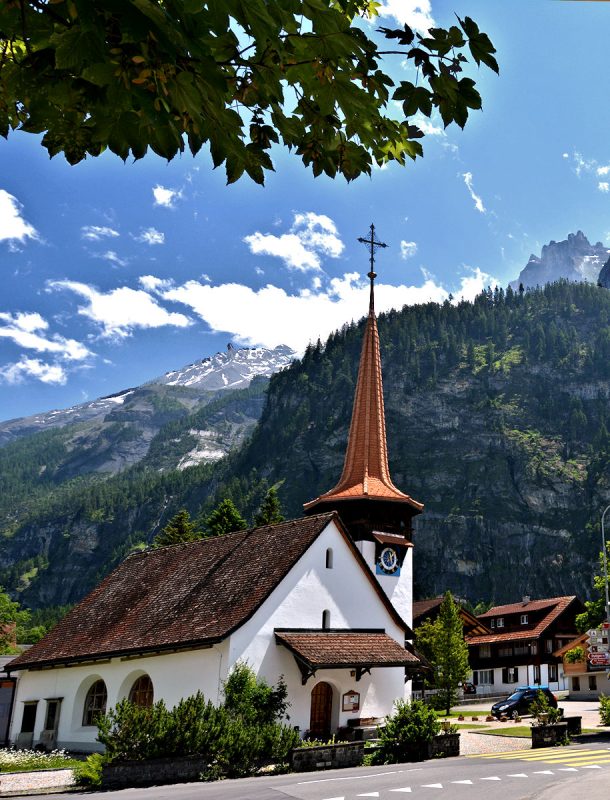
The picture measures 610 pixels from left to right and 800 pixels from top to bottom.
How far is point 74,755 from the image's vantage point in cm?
2903

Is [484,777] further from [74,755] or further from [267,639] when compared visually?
[74,755]

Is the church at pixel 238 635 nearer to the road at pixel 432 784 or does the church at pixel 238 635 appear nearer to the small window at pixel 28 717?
the small window at pixel 28 717

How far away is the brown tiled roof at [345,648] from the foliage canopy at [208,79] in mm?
23732

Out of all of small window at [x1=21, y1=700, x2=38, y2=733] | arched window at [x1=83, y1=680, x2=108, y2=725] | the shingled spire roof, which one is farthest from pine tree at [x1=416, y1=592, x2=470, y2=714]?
small window at [x1=21, y1=700, x2=38, y2=733]

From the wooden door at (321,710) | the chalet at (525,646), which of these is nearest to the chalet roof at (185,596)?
the wooden door at (321,710)

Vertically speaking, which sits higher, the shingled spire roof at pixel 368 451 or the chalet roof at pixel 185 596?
the shingled spire roof at pixel 368 451

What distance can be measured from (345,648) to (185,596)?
681 centimetres

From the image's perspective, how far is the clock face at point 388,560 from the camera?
36.7 meters

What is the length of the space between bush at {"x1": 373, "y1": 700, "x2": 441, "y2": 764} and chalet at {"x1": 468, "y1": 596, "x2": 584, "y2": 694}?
60778 millimetres

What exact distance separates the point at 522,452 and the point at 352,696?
15637 centimetres

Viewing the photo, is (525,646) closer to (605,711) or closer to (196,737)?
(605,711)

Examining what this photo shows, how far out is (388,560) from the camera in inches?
1458

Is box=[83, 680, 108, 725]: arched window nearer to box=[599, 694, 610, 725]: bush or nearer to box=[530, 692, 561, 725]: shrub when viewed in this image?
box=[530, 692, 561, 725]: shrub

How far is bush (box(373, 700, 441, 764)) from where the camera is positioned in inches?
928
